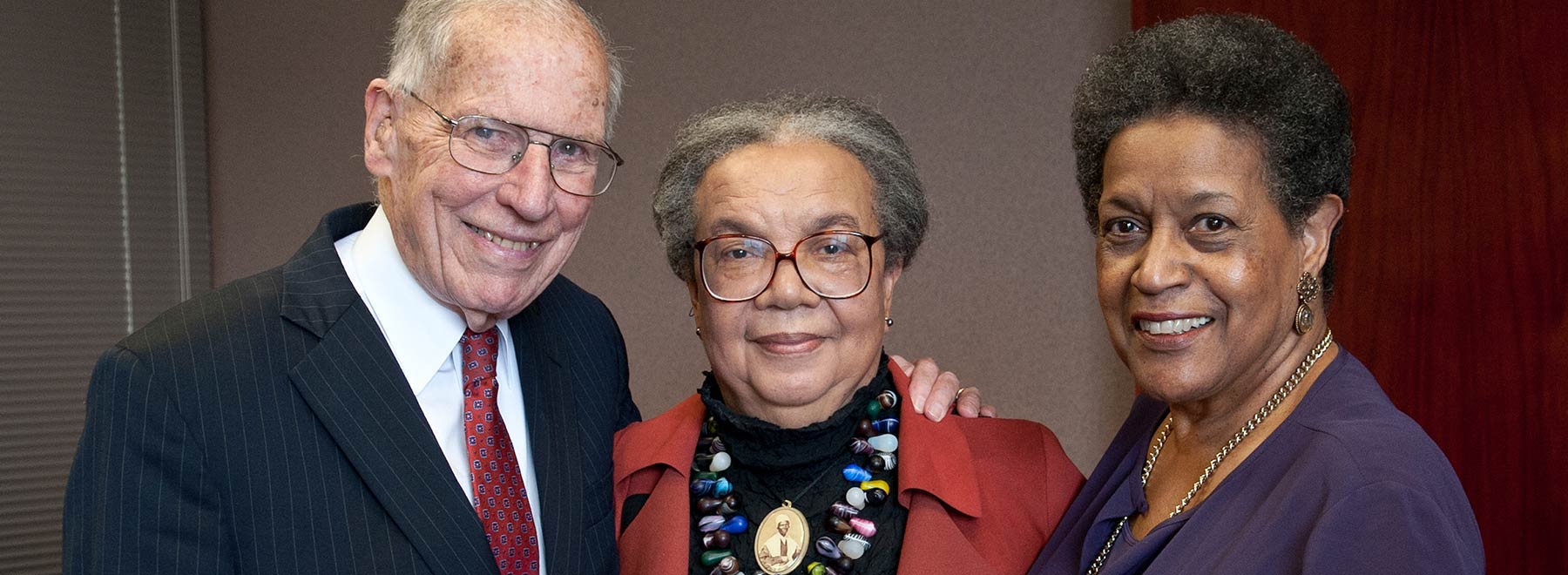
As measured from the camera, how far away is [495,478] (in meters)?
1.83

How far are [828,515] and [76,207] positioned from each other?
3.74m

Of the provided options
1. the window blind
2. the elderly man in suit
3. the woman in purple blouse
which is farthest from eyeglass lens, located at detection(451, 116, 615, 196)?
the window blind

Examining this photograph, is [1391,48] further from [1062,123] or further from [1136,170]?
[1136,170]

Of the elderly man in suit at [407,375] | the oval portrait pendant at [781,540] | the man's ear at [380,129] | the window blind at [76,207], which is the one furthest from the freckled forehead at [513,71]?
the window blind at [76,207]

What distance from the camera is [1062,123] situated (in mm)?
3639

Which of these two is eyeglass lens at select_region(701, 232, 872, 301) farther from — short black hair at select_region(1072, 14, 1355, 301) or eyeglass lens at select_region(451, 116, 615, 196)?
short black hair at select_region(1072, 14, 1355, 301)

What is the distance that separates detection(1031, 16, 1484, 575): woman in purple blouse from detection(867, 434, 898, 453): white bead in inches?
16.5

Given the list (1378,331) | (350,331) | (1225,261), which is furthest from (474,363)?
(1378,331)

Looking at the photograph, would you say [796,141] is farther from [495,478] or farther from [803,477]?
[495,478]

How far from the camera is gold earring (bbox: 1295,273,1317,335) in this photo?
1.67m

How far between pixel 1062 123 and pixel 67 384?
3.60m

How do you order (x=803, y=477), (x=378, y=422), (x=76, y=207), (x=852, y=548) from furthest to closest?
(x=76, y=207) → (x=803, y=477) → (x=852, y=548) → (x=378, y=422)

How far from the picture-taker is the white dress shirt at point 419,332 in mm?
1824

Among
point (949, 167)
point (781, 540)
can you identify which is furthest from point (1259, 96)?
point (949, 167)
